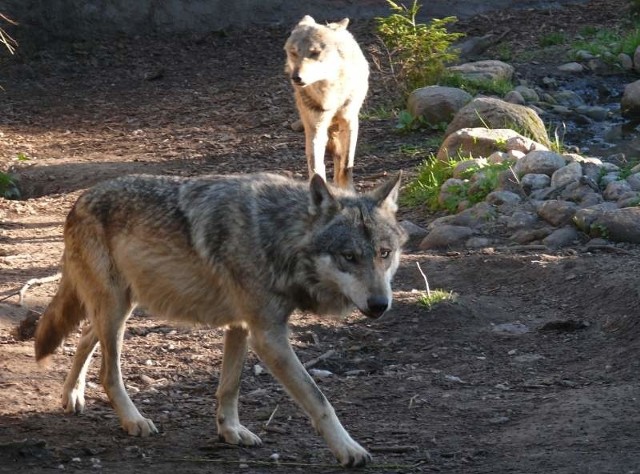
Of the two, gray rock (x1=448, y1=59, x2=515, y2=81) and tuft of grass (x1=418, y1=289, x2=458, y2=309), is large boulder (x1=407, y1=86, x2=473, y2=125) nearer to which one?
gray rock (x1=448, y1=59, x2=515, y2=81)

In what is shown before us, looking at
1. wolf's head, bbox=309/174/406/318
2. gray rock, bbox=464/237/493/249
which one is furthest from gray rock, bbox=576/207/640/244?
wolf's head, bbox=309/174/406/318

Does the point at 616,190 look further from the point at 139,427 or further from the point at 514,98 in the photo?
the point at 139,427

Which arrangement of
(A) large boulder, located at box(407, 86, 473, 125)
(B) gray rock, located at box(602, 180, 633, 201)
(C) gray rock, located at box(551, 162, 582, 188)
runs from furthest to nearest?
(A) large boulder, located at box(407, 86, 473, 125), (C) gray rock, located at box(551, 162, 582, 188), (B) gray rock, located at box(602, 180, 633, 201)

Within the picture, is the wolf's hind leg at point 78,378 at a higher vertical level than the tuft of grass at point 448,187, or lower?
higher

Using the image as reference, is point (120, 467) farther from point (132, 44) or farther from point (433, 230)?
point (132, 44)

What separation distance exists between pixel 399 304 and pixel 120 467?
294cm

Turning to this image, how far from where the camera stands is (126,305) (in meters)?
5.10

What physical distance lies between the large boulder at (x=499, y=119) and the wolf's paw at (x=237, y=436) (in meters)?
6.39

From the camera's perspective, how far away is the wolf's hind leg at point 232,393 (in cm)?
496

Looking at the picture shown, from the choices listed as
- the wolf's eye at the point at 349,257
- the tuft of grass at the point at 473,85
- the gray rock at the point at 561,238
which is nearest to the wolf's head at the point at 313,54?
the tuft of grass at the point at 473,85

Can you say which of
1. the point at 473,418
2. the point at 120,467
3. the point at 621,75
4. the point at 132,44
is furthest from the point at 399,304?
the point at 132,44

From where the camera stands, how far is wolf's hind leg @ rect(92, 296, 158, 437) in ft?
16.4

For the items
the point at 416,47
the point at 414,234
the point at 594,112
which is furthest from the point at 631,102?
the point at 414,234

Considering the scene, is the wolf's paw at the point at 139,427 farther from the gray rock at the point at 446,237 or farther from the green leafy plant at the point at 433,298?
the gray rock at the point at 446,237
